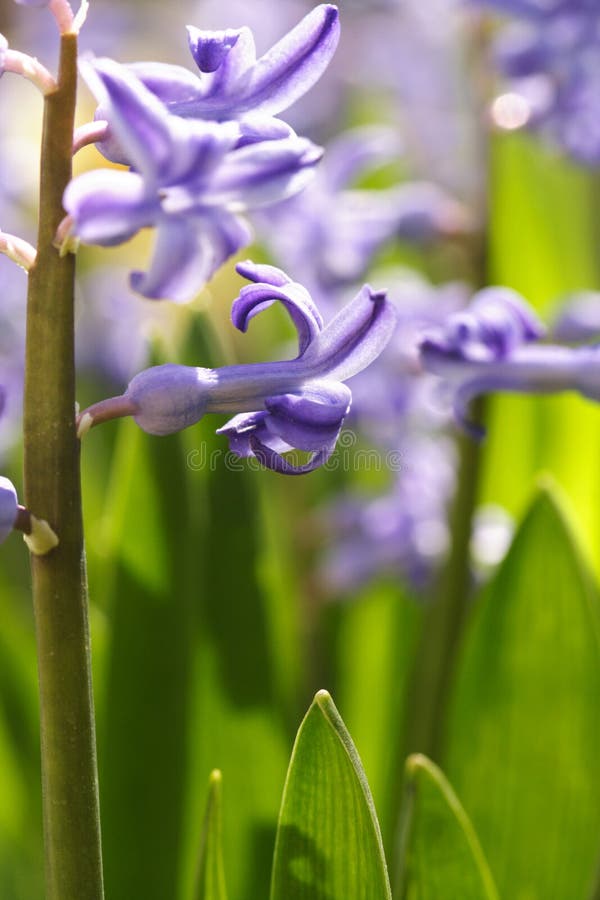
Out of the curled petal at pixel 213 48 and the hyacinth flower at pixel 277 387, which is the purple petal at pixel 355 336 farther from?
the curled petal at pixel 213 48

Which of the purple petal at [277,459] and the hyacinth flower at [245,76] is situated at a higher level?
the hyacinth flower at [245,76]

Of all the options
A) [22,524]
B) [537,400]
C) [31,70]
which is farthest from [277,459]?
[537,400]

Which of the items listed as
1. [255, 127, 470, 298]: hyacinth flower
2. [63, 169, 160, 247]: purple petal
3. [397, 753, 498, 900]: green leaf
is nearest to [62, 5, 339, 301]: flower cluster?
[63, 169, 160, 247]: purple petal

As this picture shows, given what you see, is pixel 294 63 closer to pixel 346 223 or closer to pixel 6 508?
pixel 6 508

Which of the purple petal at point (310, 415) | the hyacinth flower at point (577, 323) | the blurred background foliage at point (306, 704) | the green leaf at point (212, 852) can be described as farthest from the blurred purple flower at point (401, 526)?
the purple petal at point (310, 415)

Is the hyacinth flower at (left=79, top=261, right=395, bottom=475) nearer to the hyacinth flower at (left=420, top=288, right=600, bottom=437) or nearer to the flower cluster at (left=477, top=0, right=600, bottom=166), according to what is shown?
the hyacinth flower at (left=420, top=288, right=600, bottom=437)

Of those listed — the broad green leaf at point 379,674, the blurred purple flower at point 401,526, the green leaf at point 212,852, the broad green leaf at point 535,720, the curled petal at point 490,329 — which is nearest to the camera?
the green leaf at point 212,852
